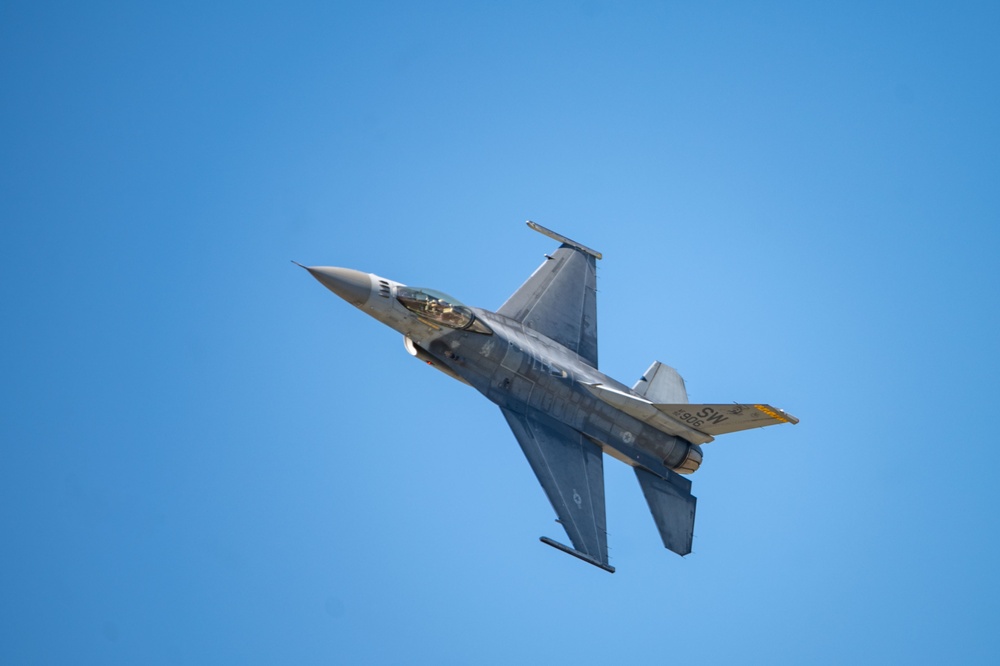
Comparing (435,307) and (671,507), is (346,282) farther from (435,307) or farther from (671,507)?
(671,507)

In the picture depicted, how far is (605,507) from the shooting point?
3759 cm

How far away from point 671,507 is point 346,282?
11307mm

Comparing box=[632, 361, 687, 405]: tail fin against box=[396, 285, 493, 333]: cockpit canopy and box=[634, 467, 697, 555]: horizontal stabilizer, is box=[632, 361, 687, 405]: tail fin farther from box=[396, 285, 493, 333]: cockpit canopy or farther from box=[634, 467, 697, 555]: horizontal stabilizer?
box=[396, 285, 493, 333]: cockpit canopy

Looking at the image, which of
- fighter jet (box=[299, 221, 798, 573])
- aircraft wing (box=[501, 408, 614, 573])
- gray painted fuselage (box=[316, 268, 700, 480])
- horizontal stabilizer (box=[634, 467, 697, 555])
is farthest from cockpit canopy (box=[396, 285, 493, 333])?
horizontal stabilizer (box=[634, 467, 697, 555])

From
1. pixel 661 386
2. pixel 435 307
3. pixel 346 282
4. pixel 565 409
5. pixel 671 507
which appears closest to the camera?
pixel 346 282

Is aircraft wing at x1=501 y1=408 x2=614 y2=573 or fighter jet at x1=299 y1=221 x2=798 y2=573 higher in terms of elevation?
fighter jet at x1=299 y1=221 x2=798 y2=573

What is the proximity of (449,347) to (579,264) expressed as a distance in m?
6.95

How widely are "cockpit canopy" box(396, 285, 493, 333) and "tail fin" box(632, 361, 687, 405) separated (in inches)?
249

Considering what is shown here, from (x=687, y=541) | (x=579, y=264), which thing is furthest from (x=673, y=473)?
(x=579, y=264)

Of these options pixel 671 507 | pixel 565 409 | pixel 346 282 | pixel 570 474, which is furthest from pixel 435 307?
pixel 671 507

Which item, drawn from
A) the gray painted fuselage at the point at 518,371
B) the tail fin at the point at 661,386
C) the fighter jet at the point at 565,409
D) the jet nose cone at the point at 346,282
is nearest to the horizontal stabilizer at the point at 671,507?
the fighter jet at the point at 565,409

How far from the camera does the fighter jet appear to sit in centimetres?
3659

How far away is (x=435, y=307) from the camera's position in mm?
36594

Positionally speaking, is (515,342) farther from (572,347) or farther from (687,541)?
(687,541)
